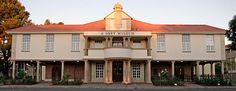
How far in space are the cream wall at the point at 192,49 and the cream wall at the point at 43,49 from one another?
924 centimetres

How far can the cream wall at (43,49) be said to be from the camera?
107 feet

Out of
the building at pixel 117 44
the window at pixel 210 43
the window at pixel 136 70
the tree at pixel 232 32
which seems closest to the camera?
the building at pixel 117 44

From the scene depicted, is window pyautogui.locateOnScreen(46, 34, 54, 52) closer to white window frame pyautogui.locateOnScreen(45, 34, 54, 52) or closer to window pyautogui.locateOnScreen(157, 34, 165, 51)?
white window frame pyautogui.locateOnScreen(45, 34, 54, 52)

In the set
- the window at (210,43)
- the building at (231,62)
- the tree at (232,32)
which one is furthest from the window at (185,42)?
the building at (231,62)

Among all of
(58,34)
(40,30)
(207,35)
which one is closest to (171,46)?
(207,35)

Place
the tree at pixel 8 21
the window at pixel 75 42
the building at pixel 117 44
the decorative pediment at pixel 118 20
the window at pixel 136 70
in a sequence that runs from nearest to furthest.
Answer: the building at pixel 117 44 → the decorative pediment at pixel 118 20 → the window at pixel 75 42 → the window at pixel 136 70 → the tree at pixel 8 21

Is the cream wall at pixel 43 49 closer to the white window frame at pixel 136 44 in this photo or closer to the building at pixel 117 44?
the building at pixel 117 44

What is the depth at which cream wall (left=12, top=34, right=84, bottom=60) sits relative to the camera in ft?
107

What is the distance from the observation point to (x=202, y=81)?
1174 inches

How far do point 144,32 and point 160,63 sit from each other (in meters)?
6.52

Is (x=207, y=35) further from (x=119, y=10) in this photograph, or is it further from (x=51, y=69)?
(x=51, y=69)

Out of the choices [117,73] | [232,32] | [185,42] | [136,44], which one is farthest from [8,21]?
[232,32]

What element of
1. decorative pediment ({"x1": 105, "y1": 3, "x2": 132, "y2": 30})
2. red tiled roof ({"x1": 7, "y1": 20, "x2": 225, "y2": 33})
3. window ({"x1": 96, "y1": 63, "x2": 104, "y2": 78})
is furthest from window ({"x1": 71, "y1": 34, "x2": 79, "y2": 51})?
→ decorative pediment ({"x1": 105, "y1": 3, "x2": 132, "y2": 30})

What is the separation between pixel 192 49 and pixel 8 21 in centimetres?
2458
